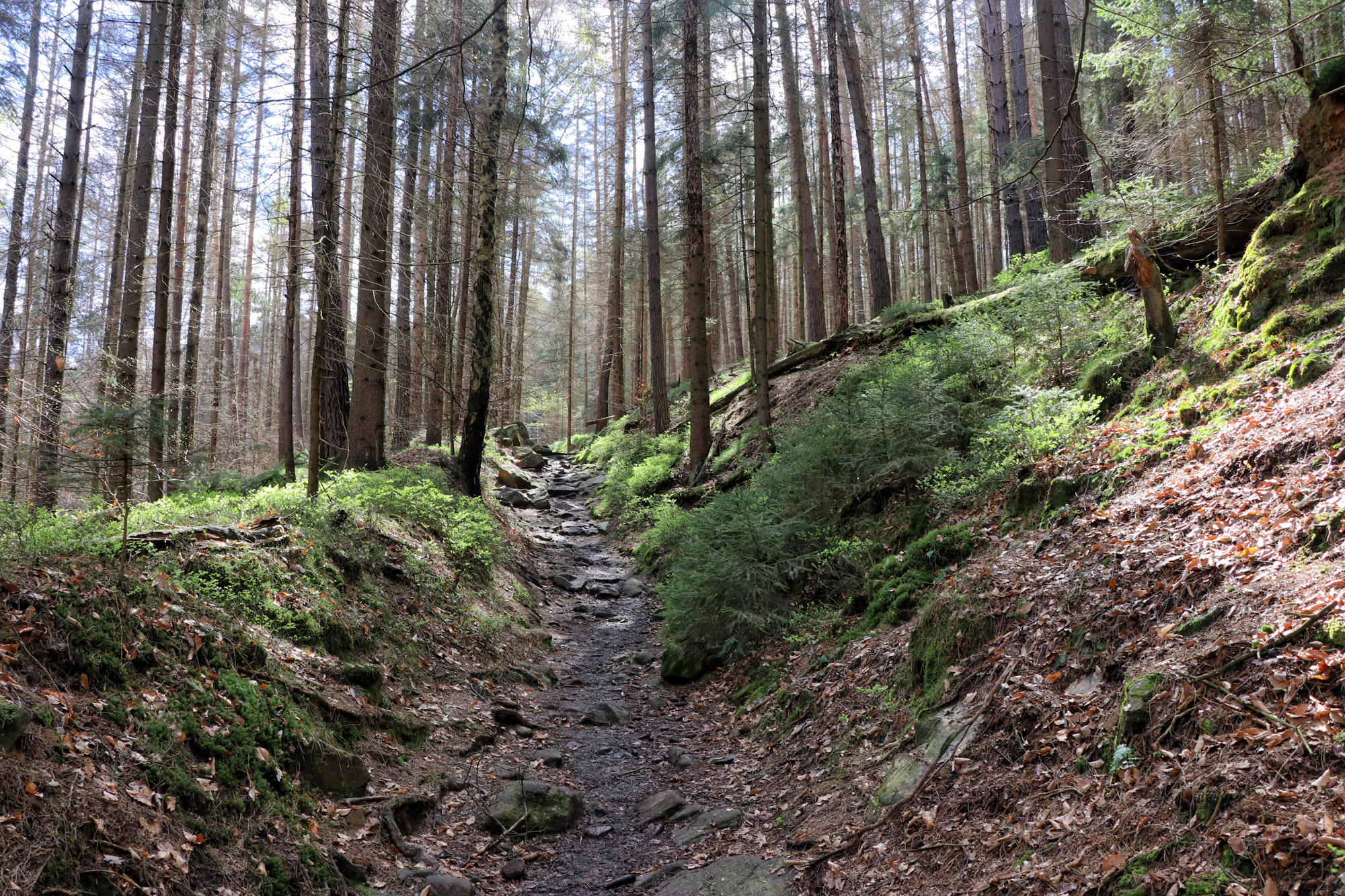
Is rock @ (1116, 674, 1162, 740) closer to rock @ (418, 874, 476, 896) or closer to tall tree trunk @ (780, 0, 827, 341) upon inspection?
rock @ (418, 874, 476, 896)

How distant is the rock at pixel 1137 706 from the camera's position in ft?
10.8

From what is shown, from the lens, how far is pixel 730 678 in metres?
7.50

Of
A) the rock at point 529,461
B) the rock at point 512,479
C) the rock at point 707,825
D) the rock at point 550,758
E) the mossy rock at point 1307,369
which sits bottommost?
the rock at point 707,825

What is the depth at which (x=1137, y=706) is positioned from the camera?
333 cm

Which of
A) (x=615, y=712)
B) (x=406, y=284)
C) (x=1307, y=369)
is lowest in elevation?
(x=615, y=712)

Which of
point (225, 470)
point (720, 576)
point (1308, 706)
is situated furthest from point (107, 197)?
point (1308, 706)

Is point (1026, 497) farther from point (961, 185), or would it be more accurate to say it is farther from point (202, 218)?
point (202, 218)

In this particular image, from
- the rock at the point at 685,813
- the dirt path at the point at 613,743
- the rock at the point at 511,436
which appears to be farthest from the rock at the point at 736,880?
the rock at the point at 511,436

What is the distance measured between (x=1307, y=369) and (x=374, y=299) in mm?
10191

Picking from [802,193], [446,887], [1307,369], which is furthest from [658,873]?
[802,193]

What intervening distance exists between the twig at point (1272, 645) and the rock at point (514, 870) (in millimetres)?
3935

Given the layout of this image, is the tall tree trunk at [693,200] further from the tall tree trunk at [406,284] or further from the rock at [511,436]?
the rock at [511,436]

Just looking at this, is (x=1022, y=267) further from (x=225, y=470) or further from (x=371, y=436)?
(x=225, y=470)

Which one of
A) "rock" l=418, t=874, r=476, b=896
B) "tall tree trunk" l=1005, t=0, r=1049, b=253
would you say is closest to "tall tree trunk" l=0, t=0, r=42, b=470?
"rock" l=418, t=874, r=476, b=896
